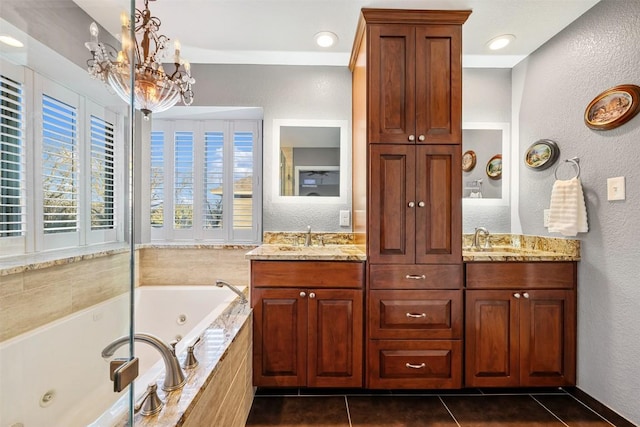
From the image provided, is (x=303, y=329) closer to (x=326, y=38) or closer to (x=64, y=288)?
(x=64, y=288)

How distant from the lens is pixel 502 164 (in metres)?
2.35

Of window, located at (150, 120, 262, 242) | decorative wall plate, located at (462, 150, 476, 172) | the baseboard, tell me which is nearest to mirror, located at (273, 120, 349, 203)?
window, located at (150, 120, 262, 242)

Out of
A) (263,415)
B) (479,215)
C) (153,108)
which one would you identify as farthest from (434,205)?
(153,108)

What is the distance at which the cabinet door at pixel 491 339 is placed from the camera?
176 centimetres

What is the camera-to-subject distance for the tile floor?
1.59m

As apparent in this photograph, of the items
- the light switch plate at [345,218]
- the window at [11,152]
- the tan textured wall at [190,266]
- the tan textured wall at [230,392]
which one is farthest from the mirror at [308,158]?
the window at [11,152]

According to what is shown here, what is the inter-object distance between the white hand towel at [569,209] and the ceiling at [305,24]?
3.29 ft

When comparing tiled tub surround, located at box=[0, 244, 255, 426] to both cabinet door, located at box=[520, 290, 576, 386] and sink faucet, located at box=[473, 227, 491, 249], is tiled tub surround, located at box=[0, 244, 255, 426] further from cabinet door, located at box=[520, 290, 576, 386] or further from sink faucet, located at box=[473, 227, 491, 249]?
sink faucet, located at box=[473, 227, 491, 249]

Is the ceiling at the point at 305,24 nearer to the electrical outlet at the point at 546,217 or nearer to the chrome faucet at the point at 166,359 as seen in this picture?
the electrical outlet at the point at 546,217

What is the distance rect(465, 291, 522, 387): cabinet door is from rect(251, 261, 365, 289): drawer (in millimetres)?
702

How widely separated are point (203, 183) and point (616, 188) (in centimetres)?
274

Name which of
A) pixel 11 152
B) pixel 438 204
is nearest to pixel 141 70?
pixel 11 152

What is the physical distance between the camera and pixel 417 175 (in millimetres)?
1783

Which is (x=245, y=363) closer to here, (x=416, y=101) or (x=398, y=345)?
(x=398, y=345)
